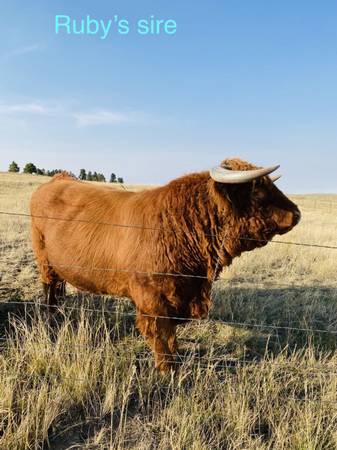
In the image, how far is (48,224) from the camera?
5.06 meters

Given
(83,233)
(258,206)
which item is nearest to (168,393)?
(258,206)

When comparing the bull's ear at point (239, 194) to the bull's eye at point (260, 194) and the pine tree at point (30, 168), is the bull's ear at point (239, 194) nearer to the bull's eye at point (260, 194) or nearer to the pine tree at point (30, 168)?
the bull's eye at point (260, 194)

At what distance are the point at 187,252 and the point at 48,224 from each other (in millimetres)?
1904

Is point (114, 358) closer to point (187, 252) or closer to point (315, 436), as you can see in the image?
point (187, 252)

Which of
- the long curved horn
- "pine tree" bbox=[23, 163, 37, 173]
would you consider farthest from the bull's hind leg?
"pine tree" bbox=[23, 163, 37, 173]

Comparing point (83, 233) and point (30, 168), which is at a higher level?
point (30, 168)

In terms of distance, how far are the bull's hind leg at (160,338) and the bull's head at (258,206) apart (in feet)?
3.41

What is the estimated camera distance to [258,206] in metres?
3.89

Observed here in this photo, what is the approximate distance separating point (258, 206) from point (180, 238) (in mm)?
730

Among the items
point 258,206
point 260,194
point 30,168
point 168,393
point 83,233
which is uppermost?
point 30,168

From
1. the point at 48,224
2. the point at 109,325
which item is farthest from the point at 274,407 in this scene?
the point at 48,224

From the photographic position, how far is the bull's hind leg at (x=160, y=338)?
3.81m

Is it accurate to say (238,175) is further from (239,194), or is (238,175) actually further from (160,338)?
(160,338)

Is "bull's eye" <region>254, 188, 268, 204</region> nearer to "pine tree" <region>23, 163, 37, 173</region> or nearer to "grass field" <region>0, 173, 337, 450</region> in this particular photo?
"grass field" <region>0, 173, 337, 450</region>
